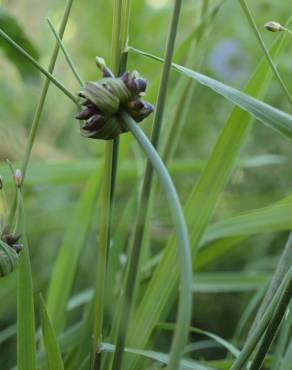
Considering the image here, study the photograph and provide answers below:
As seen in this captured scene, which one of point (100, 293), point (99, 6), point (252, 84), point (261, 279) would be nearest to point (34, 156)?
point (99, 6)

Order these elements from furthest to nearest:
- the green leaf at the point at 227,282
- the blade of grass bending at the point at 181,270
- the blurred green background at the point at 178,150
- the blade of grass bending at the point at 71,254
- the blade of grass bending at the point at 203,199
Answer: the blurred green background at the point at 178,150
the green leaf at the point at 227,282
the blade of grass bending at the point at 71,254
the blade of grass bending at the point at 203,199
the blade of grass bending at the point at 181,270

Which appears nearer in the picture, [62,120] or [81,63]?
[62,120]

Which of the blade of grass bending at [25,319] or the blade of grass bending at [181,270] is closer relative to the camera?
the blade of grass bending at [181,270]

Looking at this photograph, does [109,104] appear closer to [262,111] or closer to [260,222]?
[262,111]

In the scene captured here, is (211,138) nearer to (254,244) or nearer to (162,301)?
(254,244)

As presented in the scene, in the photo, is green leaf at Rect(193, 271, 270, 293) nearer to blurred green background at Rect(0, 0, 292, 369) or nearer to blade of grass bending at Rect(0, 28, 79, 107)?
blurred green background at Rect(0, 0, 292, 369)

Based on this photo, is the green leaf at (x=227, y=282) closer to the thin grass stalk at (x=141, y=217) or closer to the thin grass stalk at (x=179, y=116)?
the thin grass stalk at (x=179, y=116)

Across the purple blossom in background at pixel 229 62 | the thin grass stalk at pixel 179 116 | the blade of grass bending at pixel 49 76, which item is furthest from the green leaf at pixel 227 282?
the purple blossom in background at pixel 229 62
